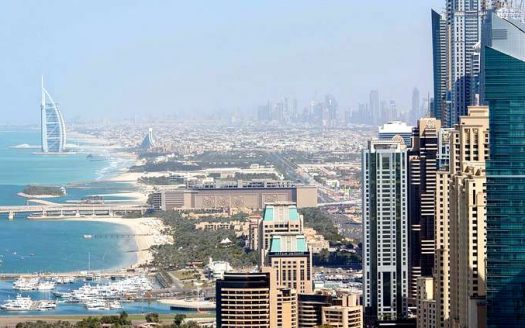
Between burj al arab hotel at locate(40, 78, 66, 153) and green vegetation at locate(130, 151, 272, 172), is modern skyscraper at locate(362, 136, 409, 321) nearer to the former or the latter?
green vegetation at locate(130, 151, 272, 172)

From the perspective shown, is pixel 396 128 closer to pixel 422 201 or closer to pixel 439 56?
pixel 439 56

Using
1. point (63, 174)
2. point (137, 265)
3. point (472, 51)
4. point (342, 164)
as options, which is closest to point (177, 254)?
point (137, 265)

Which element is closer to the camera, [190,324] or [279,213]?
[190,324]

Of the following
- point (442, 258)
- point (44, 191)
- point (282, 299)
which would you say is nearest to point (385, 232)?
point (282, 299)

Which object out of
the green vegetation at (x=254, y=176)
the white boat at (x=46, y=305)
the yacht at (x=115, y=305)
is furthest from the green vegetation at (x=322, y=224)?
the green vegetation at (x=254, y=176)

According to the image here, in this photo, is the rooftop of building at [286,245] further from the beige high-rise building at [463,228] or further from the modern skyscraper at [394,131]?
the modern skyscraper at [394,131]

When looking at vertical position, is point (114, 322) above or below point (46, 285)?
above
